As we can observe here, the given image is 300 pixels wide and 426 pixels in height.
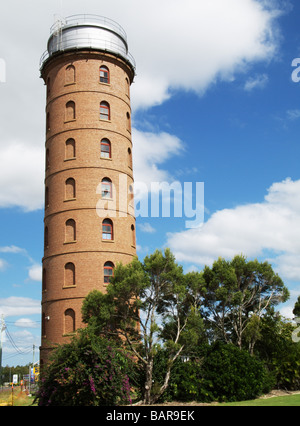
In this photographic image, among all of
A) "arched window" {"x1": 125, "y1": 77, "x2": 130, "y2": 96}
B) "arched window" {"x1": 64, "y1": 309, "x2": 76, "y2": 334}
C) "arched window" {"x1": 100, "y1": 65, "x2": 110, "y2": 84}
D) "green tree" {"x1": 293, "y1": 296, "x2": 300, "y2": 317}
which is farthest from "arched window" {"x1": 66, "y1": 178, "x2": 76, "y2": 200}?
"green tree" {"x1": 293, "y1": 296, "x2": 300, "y2": 317}

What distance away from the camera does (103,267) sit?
28188mm

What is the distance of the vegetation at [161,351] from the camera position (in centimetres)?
1869

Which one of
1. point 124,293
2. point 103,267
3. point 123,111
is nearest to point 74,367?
point 124,293

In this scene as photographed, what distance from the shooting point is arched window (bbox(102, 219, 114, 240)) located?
95.7 ft

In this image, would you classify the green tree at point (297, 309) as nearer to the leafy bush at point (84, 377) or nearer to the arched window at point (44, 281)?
the arched window at point (44, 281)

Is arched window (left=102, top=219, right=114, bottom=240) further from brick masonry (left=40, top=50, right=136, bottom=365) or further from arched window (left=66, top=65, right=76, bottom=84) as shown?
arched window (left=66, top=65, right=76, bottom=84)

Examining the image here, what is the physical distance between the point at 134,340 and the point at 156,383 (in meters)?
2.50

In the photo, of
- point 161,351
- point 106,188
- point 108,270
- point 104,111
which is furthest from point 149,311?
point 104,111

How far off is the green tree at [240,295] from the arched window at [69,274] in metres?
8.49

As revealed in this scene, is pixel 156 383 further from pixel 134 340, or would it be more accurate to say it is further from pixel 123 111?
pixel 123 111

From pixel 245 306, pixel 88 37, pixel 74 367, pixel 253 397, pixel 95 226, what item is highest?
pixel 88 37

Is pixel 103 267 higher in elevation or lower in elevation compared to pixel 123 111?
lower

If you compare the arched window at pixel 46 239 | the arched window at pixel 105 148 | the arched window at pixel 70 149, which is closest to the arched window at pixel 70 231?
the arched window at pixel 46 239

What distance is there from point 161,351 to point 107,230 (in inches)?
371
